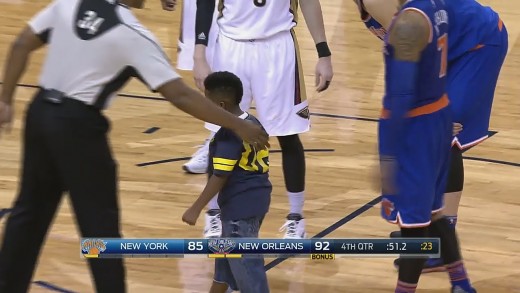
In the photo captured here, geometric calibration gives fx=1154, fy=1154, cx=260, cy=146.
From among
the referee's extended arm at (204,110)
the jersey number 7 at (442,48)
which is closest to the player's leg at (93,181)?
the referee's extended arm at (204,110)

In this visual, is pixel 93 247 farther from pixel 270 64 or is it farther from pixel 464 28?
pixel 464 28

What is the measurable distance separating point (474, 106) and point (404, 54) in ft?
3.56

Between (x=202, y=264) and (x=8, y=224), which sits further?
(x=202, y=264)

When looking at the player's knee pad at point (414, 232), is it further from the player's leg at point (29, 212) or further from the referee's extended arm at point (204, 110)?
the player's leg at point (29, 212)

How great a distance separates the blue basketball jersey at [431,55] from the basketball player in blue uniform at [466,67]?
70cm

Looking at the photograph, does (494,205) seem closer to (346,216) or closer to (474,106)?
(346,216)

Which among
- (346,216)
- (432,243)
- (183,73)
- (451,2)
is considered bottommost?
(183,73)

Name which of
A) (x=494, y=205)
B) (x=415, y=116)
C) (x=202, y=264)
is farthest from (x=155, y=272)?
(x=494, y=205)

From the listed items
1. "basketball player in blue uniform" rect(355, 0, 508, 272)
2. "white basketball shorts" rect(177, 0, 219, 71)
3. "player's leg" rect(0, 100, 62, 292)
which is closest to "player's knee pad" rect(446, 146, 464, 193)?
"basketball player in blue uniform" rect(355, 0, 508, 272)

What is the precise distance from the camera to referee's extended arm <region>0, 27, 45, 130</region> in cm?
430

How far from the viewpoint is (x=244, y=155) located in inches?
184

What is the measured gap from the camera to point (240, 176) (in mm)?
4695

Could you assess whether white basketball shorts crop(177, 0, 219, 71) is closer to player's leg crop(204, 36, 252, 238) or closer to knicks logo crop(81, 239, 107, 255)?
player's leg crop(204, 36, 252, 238)

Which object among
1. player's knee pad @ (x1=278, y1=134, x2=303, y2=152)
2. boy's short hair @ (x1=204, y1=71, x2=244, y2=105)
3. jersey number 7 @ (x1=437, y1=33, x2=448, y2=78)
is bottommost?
player's knee pad @ (x1=278, y1=134, x2=303, y2=152)
